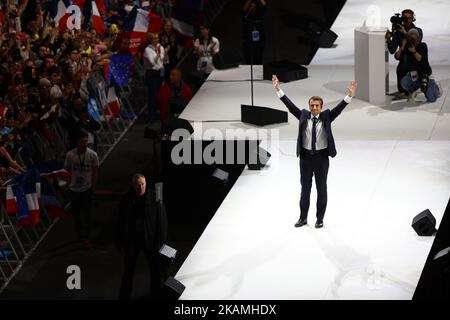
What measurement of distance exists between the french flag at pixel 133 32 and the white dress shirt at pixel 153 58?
0.22 meters

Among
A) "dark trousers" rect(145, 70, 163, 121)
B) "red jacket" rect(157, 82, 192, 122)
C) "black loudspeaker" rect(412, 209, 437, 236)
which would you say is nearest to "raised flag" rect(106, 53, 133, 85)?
"dark trousers" rect(145, 70, 163, 121)

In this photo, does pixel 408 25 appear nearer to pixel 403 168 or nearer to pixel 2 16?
pixel 403 168

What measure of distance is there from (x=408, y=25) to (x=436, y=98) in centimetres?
120

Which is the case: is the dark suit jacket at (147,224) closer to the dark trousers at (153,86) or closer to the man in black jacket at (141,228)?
the man in black jacket at (141,228)

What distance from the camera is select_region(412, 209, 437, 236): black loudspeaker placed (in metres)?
14.0

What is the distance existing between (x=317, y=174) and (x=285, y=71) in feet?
22.9

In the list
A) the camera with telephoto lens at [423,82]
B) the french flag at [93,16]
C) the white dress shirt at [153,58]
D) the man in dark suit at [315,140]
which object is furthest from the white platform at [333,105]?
the man in dark suit at [315,140]

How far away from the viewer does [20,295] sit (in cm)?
1529

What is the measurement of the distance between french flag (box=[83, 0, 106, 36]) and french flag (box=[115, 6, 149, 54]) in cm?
33

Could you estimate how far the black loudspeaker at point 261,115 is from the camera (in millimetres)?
18328

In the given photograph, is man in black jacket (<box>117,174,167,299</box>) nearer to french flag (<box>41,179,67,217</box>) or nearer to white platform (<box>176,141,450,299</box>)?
white platform (<box>176,141,450,299</box>)

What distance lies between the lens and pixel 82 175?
16.3 meters

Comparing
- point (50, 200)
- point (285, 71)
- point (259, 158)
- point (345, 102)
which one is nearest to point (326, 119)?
point (345, 102)
